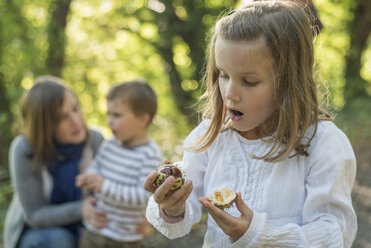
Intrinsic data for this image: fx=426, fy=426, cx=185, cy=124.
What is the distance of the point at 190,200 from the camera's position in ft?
5.92

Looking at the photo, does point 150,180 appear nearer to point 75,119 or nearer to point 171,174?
point 171,174

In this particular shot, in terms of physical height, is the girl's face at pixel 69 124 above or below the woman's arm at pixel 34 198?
above

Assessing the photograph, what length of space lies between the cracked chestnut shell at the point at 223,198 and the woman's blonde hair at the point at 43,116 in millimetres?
1892

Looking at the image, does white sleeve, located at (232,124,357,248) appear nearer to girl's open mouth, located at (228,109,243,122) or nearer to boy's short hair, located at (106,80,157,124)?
girl's open mouth, located at (228,109,243,122)

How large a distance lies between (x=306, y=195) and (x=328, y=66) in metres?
12.7

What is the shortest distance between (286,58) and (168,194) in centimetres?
66

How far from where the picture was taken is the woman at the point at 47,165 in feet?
9.96

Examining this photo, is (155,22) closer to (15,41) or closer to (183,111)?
(183,111)

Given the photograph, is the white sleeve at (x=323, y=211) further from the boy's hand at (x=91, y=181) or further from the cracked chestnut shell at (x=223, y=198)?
the boy's hand at (x=91, y=181)

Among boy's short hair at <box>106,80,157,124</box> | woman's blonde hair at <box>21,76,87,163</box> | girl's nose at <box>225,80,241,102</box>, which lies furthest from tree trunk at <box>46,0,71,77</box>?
girl's nose at <box>225,80,241,102</box>

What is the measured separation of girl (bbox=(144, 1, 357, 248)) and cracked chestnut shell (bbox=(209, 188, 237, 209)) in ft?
0.12

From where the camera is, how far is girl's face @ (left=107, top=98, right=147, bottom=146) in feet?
9.29

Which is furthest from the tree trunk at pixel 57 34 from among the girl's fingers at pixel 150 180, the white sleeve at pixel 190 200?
the girl's fingers at pixel 150 180

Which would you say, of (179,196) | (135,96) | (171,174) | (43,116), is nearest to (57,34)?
(43,116)
